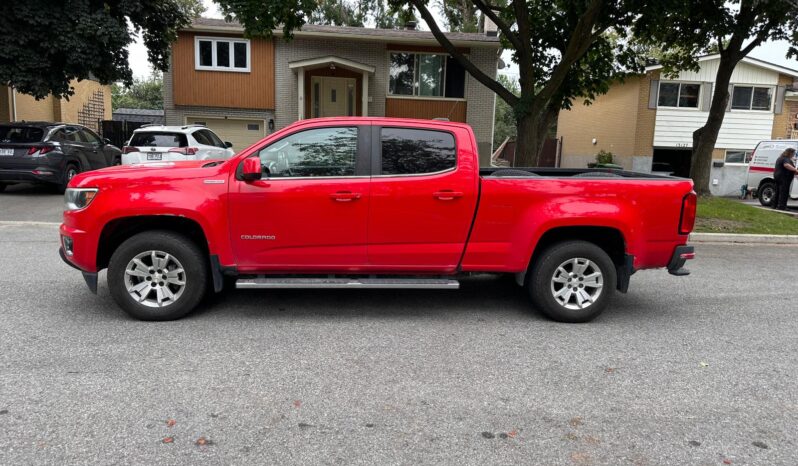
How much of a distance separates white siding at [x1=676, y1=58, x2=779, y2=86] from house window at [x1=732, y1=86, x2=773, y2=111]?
41 centimetres

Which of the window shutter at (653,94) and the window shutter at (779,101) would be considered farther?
the window shutter at (779,101)

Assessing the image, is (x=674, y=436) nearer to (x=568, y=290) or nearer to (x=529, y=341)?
(x=529, y=341)

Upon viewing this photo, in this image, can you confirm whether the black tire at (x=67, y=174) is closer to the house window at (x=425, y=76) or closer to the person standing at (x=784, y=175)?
the house window at (x=425, y=76)

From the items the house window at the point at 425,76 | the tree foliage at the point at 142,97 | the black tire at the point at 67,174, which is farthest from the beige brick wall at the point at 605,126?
the tree foliage at the point at 142,97

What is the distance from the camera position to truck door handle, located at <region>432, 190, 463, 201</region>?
5449 mm

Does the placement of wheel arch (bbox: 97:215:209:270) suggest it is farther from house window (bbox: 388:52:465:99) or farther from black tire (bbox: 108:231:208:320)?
house window (bbox: 388:52:465:99)

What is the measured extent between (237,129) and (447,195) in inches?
719

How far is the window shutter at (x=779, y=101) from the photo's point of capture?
27.0 m

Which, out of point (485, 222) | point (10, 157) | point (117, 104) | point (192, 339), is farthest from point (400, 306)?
point (117, 104)

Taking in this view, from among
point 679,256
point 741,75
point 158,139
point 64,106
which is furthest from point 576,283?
point 741,75

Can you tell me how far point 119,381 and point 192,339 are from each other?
920 mm

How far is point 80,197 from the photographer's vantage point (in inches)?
211

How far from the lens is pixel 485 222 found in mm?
5508

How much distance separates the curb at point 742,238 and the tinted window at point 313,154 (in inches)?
312
